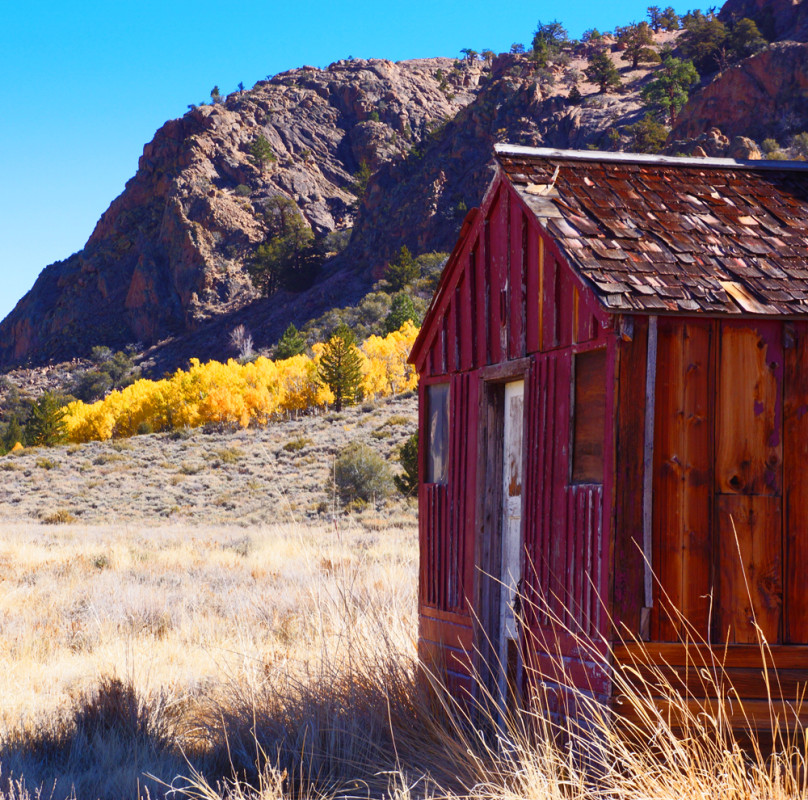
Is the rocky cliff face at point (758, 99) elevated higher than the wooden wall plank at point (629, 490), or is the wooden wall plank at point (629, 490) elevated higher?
the rocky cliff face at point (758, 99)

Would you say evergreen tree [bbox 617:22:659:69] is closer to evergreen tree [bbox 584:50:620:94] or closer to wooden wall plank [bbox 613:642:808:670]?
evergreen tree [bbox 584:50:620:94]

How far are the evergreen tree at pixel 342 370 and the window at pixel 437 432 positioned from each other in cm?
4103

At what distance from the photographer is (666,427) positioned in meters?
4.67

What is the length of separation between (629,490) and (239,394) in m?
48.4

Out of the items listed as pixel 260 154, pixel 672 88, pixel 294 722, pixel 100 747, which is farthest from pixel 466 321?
pixel 260 154

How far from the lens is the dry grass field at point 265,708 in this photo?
4.53 metres

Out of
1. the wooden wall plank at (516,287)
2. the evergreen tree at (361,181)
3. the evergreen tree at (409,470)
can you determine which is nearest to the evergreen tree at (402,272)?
the evergreen tree at (361,181)

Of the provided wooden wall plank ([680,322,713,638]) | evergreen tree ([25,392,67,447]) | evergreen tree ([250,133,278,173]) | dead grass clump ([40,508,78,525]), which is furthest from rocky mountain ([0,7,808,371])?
wooden wall plank ([680,322,713,638])

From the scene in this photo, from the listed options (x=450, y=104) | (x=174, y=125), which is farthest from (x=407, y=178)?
(x=450, y=104)

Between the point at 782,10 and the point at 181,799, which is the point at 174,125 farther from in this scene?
the point at 181,799

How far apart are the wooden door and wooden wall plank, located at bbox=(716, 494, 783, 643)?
1.49 meters

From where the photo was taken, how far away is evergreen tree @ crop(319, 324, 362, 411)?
48688 mm

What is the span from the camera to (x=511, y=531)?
612 cm

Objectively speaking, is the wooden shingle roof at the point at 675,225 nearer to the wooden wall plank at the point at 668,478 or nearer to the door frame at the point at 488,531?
the wooden wall plank at the point at 668,478
